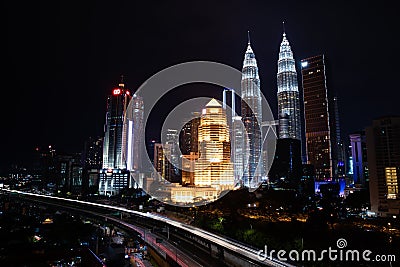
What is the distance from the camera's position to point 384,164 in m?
35.5

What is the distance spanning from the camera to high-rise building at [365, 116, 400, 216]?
33781 mm

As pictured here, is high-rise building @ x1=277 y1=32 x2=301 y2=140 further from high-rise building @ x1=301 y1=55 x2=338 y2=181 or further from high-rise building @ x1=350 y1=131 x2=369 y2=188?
high-rise building @ x1=350 y1=131 x2=369 y2=188

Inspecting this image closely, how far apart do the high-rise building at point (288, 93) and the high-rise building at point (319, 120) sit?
717cm

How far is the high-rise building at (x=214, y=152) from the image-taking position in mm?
52812

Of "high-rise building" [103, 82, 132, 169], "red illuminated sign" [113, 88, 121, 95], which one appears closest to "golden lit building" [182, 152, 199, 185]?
"high-rise building" [103, 82, 132, 169]

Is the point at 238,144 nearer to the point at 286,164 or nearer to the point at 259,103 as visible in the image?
the point at 259,103

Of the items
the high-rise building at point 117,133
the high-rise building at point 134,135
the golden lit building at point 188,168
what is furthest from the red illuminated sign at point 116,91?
the golden lit building at point 188,168

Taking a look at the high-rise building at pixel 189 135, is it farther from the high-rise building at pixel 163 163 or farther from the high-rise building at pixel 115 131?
the high-rise building at pixel 115 131

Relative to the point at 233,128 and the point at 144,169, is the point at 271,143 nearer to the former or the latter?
the point at 233,128

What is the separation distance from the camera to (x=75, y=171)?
87.0 metres

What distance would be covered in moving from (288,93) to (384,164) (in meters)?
59.6

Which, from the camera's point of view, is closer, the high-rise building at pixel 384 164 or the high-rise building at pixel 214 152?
the high-rise building at pixel 384 164

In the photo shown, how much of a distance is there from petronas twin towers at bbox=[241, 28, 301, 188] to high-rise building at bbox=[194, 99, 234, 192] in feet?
96.1

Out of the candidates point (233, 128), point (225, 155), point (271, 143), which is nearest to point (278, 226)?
point (225, 155)
